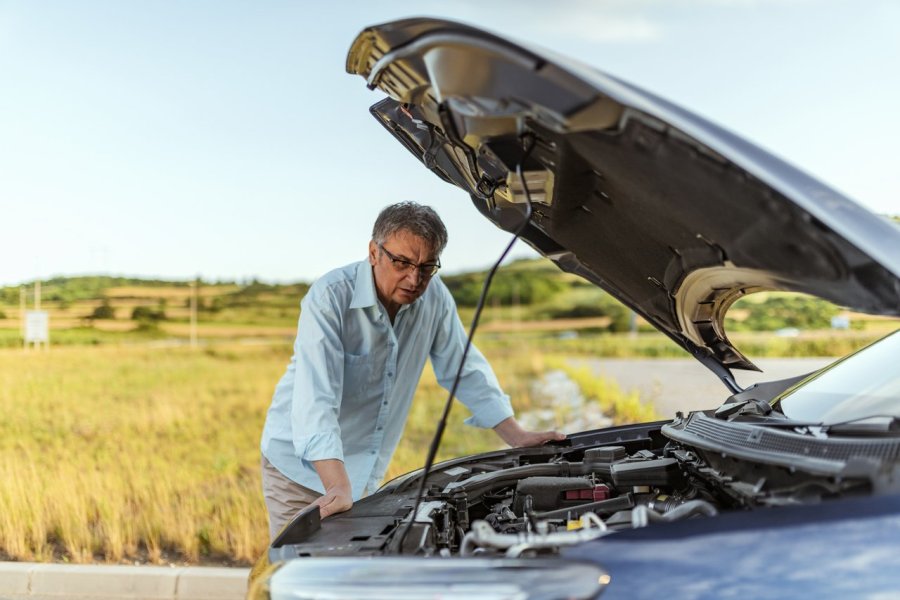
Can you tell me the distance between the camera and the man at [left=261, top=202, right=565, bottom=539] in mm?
2900

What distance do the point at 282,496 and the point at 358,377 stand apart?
21.9 inches

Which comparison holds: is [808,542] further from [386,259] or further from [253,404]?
[253,404]

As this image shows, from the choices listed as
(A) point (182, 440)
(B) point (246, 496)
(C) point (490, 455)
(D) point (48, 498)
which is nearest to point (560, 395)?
(A) point (182, 440)

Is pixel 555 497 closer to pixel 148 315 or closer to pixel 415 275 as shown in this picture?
pixel 415 275

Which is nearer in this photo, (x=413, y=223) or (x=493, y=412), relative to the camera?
(x=413, y=223)

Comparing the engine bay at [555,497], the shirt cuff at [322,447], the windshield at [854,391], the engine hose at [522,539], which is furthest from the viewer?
the shirt cuff at [322,447]

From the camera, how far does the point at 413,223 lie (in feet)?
9.53

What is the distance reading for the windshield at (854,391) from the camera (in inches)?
84.2

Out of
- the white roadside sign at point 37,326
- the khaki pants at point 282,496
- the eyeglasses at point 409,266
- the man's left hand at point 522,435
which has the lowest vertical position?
the khaki pants at point 282,496

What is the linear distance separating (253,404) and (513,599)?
878 centimetres

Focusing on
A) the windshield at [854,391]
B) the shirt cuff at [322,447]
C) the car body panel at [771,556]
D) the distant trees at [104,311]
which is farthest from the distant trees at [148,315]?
the car body panel at [771,556]

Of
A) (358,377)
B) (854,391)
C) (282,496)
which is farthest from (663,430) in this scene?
(282,496)

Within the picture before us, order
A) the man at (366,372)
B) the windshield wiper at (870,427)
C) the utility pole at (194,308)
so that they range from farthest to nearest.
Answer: the utility pole at (194,308) → the man at (366,372) → the windshield wiper at (870,427)

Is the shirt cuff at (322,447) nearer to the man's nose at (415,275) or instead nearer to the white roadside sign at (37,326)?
the man's nose at (415,275)
